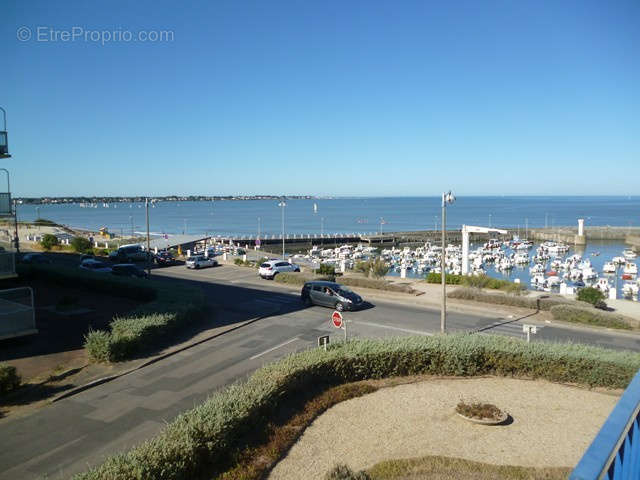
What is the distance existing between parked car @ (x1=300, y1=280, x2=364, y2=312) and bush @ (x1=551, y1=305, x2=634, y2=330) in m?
10.1

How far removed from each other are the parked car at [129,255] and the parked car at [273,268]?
49.3 ft

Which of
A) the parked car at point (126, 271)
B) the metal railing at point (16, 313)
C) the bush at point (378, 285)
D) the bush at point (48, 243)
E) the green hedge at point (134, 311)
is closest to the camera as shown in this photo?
the green hedge at point (134, 311)

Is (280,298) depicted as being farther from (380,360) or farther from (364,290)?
(380,360)

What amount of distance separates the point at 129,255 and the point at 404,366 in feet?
123

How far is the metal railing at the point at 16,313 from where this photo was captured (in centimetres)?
1838

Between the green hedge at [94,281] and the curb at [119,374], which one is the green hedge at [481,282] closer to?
the curb at [119,374]

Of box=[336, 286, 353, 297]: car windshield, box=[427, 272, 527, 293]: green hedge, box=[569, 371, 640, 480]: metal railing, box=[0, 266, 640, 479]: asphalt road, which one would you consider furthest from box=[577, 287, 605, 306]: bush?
box=[569, 371, 640, 480]: metal railing

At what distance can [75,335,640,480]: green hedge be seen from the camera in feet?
35.8

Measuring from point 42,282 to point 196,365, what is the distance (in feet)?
67.8

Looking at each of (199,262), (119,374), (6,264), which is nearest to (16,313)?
(6,264)

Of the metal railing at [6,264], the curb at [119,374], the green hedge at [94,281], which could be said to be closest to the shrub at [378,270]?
the green hedge at [94,281]

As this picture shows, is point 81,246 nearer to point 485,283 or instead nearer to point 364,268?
point 364,268

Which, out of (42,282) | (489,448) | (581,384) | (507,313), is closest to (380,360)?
(489,448)

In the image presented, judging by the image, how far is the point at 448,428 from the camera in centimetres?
1148
